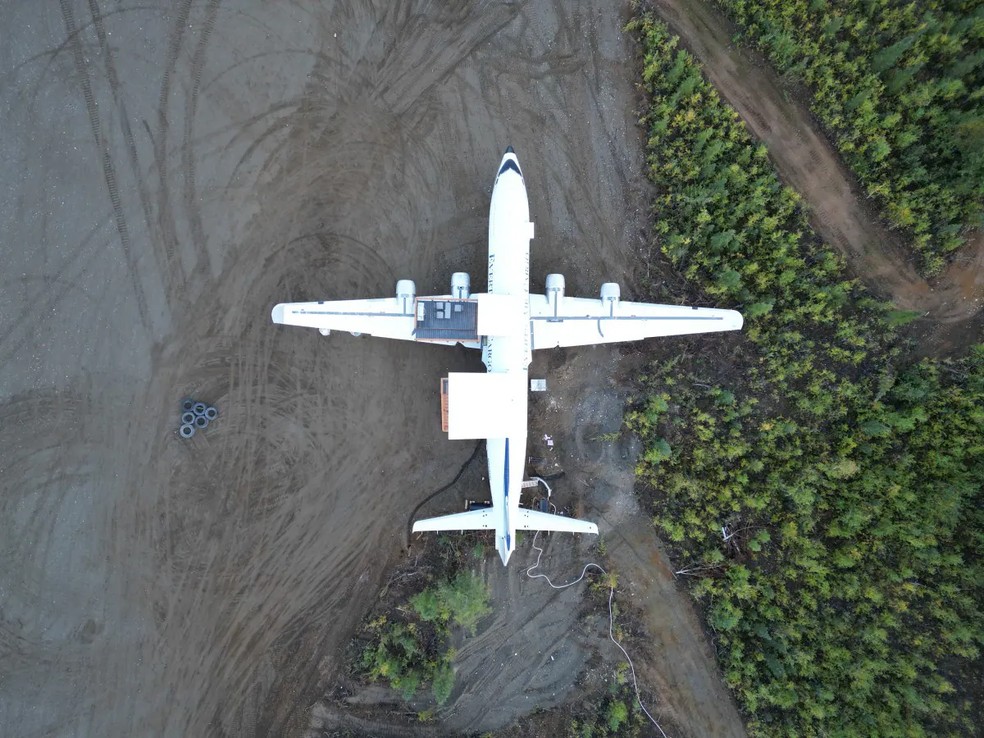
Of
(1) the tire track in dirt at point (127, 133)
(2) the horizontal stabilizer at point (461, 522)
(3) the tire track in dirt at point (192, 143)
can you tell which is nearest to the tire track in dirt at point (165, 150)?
(1) the tire track in dirt at point (127, 133)

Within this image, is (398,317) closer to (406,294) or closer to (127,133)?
(406,294)

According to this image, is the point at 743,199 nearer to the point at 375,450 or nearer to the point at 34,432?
the point at 375,450

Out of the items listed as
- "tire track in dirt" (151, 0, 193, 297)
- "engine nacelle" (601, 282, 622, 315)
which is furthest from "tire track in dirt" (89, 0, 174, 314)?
"engine nacelle" (601, 282, 622, 315)

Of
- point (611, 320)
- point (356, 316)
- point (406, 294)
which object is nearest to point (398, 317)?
point (406, 294)

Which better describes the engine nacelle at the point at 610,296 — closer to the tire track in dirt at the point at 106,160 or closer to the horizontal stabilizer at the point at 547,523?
the horizontal stabilizer at the point at 547,523

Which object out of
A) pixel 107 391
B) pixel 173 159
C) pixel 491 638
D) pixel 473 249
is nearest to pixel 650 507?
pixel 491 638
